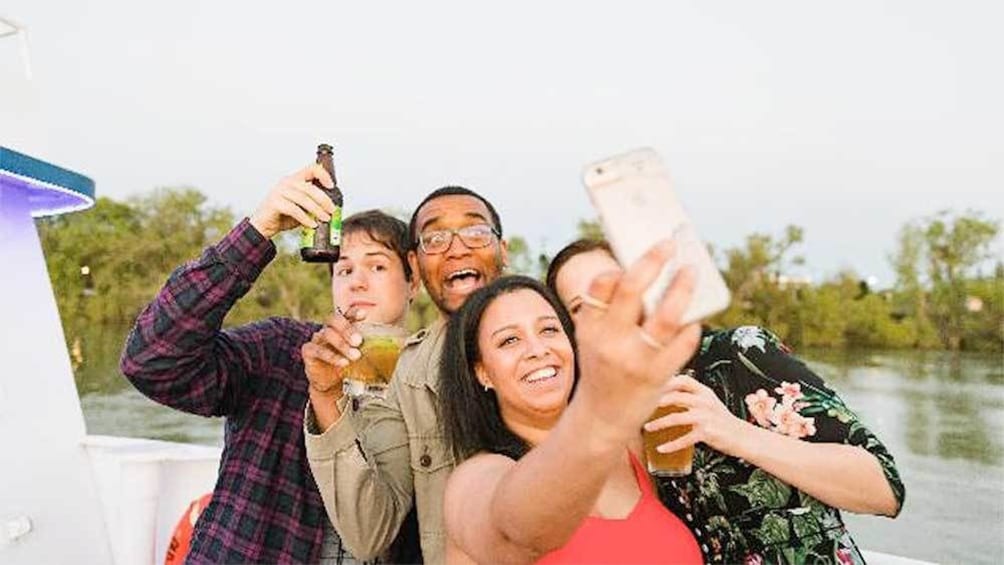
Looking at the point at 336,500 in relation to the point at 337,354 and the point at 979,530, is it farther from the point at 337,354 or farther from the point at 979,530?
the point at 979,530

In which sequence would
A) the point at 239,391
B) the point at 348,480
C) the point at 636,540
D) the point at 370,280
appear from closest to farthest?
the point at 636,540, the point at 348,480, the point at 239,391, the point at 370,280

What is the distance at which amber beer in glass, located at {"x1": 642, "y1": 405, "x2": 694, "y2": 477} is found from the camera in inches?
65.4

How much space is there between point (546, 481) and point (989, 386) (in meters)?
53.6

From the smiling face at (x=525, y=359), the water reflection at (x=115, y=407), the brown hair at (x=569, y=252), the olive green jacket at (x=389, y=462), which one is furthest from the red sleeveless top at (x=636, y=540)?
the water reflection at (x=115, y=407)

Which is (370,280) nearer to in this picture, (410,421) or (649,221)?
(410,421)

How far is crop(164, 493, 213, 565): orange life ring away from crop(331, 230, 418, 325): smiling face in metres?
1.78

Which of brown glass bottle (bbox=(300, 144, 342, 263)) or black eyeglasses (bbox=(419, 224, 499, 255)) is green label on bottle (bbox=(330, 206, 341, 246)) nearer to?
brown glass bottle (bbox=(300, 144, 342, 263))

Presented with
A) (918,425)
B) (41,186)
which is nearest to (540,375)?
(41,186)

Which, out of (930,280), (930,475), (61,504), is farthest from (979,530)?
(61,504)

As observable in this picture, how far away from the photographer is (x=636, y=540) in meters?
1.53

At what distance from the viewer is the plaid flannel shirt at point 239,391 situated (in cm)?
189

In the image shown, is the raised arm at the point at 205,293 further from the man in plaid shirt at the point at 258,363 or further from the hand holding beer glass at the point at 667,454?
the hand holding beer glass at the point at 667,454

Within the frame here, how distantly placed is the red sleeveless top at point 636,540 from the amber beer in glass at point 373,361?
2.14ft

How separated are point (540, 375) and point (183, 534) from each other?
2557mm
